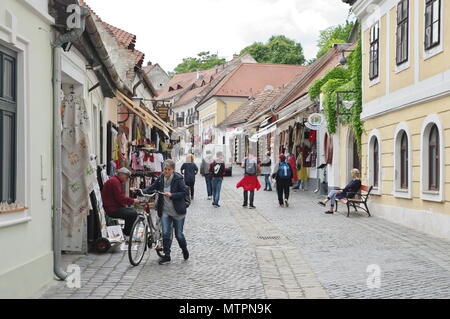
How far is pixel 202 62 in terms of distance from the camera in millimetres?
105875

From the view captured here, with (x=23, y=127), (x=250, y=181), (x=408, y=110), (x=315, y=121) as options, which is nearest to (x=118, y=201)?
(x=23, y=127)

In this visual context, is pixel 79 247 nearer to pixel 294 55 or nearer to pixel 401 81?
pixel 401 81

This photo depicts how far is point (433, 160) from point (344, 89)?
8.67m

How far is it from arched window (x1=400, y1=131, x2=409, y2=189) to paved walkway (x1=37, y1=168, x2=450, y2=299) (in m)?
1.22

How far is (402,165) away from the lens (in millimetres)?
17516

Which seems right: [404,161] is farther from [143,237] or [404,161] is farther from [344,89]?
[143,237]

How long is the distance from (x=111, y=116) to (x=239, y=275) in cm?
1051

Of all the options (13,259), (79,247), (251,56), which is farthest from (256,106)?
(13,259)

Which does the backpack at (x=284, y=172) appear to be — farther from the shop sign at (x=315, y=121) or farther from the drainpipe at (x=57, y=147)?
the drainpipe at (x=57, y=147)

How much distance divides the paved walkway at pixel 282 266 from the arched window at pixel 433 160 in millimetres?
1140

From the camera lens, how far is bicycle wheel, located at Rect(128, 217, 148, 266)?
10289mm

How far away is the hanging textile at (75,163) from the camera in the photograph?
34.4 ft

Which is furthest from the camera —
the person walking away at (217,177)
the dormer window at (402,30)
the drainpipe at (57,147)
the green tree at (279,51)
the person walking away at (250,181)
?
the green tree at (279,51)

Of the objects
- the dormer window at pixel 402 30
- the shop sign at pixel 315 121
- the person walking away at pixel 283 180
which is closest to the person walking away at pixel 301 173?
the shop sign at pixel 315 121
